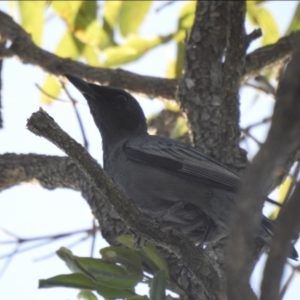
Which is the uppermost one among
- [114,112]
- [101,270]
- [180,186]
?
[114,112]

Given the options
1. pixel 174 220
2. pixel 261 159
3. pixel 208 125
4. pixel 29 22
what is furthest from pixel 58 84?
pixel 261 159

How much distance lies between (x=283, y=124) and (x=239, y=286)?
0.44 metres

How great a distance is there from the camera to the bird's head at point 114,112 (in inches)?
267

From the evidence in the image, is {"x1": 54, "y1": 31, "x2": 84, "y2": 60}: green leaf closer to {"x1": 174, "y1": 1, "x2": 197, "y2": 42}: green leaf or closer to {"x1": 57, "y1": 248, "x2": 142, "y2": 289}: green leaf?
{"x1": 174, "y1": 1, "x2": 197, "y2": 42}: green leaf

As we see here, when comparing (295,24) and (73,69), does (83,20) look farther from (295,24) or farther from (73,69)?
(295,24)

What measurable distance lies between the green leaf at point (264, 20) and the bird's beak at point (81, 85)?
2.39 m

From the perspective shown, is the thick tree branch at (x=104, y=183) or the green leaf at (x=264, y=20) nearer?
the thick tree branch at (x=104, y=183)

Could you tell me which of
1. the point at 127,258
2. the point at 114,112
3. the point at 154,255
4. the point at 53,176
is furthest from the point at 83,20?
the point at 127,258

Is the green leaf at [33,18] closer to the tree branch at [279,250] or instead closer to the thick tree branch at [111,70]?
the thick tree branch at [111,70]

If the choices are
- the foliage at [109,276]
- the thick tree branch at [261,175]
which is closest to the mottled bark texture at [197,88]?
the foliage at [109,276]

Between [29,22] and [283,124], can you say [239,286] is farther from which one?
[29,22]

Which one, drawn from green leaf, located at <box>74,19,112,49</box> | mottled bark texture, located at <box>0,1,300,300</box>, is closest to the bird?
mottled bark texture, located at <box>0,1,300,300</box>

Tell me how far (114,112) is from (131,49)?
989mm

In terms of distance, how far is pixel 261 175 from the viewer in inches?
61.5
